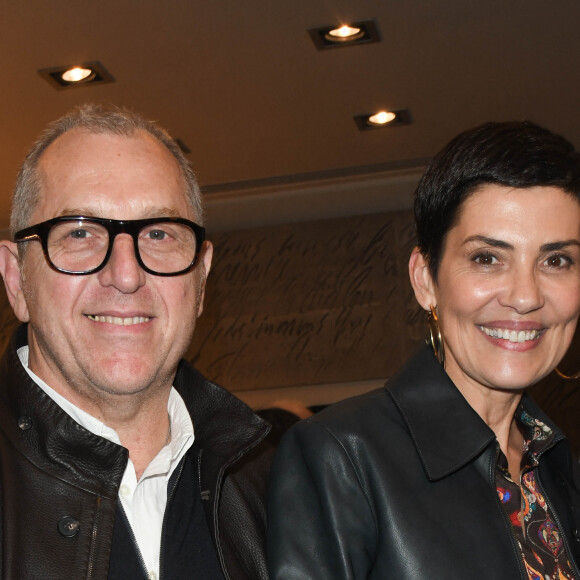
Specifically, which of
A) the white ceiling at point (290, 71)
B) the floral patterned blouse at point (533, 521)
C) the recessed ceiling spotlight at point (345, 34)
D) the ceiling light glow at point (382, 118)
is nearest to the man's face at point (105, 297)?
the floral patterned blouse at point (533, 521)

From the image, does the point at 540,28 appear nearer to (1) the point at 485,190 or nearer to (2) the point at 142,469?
(1) the point at 485,190

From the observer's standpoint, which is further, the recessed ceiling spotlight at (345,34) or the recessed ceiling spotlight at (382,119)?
the recessed ceiling spotlight at (382,119)

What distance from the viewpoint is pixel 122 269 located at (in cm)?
185

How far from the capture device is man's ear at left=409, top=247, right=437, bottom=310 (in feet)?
6.48

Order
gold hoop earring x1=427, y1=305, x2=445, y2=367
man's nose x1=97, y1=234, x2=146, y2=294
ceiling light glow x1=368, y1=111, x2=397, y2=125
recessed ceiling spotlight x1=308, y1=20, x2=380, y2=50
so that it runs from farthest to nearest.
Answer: ceiling light glow x1=368, y1=111, x2=397, y2=125 < recessed ceiling spotlight x1=308, y1=20, x2=380, y2=50 < gold hoop earring x1=427, y1=305, x2=445, y2=367 < man's nose x1=97, y1=234, x2=146, y2=294

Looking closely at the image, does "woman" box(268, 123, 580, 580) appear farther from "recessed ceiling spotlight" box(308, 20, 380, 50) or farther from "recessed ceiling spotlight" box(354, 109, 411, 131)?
"recessed ceiling spotlight" box(354, 109, 411, 131)

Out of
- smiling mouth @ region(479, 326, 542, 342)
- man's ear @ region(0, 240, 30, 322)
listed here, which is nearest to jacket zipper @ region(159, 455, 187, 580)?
man's ear @ region(0, 240, 30, 322)

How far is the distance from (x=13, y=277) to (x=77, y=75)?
3.71 metres

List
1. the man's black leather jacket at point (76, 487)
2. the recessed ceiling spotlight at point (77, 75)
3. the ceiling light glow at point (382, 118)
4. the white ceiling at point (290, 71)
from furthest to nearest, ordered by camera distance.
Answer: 1. the ceiling light glow at point (382, 118)
2. the recessed ceiling spotlight at point (77, 75)
3. the white ceiling at point (290, 71)
4. the man's black leather jacket at point (76, 487)

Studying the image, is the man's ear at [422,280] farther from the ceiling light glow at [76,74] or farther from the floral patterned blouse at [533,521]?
the ceiling light glow at [76,74]

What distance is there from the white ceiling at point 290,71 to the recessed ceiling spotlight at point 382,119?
2.9 inches

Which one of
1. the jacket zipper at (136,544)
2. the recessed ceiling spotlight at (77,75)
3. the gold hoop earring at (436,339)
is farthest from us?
the recessed ceiling spotlight at (77,75)

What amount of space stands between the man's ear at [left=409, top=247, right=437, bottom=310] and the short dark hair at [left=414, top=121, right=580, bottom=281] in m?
0.04

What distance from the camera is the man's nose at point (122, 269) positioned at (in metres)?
1.85
